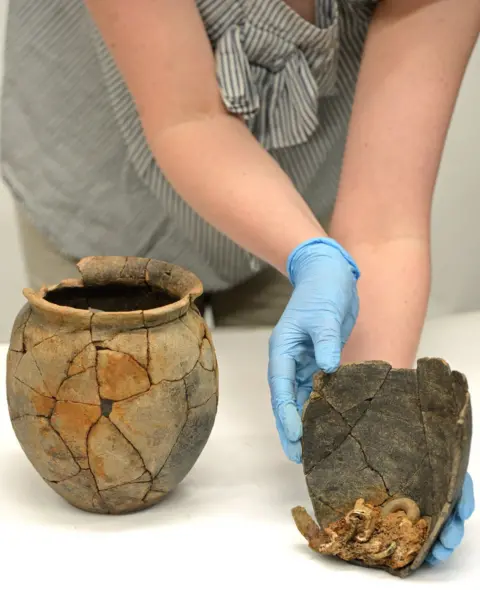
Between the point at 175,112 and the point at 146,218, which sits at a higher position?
the point at 175,112

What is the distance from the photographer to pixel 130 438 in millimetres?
801

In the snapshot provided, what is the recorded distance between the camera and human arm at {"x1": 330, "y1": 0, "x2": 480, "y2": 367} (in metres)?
1.04

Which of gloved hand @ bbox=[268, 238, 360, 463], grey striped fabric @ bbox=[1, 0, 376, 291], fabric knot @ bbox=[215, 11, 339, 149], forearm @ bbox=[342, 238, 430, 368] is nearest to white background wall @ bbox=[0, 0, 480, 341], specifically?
grey striped fabric @ bbox=[1, 0, 376, 291]

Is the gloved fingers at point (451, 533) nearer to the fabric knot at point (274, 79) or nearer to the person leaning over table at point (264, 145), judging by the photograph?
the person leaning over table at point (264, 145)

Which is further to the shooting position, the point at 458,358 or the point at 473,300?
the point at 473,300

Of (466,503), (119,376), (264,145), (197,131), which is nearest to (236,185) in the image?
(197,131)

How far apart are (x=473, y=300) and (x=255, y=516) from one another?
119 centimetres

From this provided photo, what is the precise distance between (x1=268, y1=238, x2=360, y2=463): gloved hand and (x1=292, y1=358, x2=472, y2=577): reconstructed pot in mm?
27

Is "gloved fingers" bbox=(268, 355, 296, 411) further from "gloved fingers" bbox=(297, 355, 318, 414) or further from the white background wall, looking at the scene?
the white background wall

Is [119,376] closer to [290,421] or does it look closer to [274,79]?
[290,421]

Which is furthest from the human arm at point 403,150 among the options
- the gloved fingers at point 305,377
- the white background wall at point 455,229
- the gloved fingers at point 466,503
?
the white background wall at point 455,229

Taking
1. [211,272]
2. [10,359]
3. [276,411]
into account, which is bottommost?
[211,272]

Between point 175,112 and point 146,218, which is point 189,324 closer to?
point 175,112

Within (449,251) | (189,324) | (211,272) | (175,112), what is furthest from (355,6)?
(449,251)
